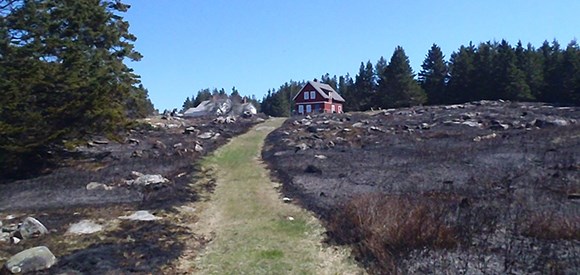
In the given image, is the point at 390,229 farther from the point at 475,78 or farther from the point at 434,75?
the point at 434,75

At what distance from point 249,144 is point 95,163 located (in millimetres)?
11740

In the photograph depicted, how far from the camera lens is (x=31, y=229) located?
11312 millimetres

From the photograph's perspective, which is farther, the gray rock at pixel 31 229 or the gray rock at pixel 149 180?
the gray rock at pixel 149 180

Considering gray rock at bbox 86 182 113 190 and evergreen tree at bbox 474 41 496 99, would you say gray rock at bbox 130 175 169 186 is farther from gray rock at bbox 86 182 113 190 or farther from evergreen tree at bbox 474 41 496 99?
evergreen tree at bbox 474 41 496 99

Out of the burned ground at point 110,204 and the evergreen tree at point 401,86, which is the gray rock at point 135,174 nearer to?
the burned ground at point 110,204

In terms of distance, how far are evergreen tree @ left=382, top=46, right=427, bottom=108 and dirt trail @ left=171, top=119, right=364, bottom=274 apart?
172ft

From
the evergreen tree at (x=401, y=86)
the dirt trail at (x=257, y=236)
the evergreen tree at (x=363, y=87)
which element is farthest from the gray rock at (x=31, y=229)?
the evergreen tree at (x=363, y=87)

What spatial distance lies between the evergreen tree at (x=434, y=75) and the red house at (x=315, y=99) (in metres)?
15.5

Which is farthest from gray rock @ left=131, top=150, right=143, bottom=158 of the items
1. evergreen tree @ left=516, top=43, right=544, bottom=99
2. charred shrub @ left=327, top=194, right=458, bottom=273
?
evergreen tree @ left=516, top=43, right=544, bottom=99

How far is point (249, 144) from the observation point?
32750 mm

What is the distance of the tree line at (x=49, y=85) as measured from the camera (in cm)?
1900

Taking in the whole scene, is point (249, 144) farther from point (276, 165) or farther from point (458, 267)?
point (458, 267)

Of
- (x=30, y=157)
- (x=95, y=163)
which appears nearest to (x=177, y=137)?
(x=95, y=163)

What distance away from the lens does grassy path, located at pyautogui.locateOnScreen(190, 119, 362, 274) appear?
919cm
